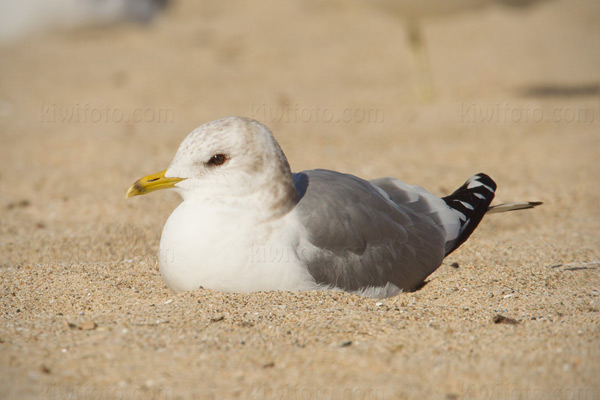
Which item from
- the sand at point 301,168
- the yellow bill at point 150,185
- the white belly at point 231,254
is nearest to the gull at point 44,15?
the sand at point 301,168

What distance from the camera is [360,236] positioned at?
3.11 m

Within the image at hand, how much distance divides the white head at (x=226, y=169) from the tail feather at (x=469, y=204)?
1025mm

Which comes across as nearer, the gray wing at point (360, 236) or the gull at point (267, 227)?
the gull at point (267, 227)

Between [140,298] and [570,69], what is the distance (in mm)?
7732

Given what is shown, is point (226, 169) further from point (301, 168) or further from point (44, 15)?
point (44, 15)

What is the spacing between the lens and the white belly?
2855 mm

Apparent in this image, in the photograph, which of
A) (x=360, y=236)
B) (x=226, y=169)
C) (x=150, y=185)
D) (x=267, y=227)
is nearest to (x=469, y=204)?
(x=360, y=236)

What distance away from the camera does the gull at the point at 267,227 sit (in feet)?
9.45

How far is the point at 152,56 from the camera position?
955 centimetres

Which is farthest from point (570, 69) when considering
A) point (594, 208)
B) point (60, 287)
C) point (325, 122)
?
point (60, 287)

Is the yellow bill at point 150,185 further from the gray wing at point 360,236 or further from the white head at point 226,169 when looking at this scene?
the gray wing at point 360,236

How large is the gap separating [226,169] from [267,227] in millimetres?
324

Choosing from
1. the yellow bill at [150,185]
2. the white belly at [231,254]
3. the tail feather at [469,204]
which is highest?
the yellow bill at [150,185]

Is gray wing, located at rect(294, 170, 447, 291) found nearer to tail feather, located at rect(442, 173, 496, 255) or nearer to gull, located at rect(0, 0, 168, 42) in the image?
tail feather, located at rect(442, 173, 496, 255)
